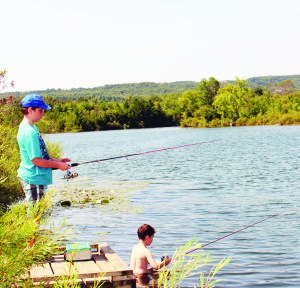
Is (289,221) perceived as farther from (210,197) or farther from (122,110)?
(122,110)

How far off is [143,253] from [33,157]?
2.36 meters

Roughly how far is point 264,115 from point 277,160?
6808 cm

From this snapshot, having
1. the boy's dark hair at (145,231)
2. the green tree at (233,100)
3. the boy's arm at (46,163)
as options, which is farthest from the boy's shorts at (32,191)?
the green tree at (233,100)

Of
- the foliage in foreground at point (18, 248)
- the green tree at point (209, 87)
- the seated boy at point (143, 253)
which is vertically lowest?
the seated boy at point (143, 253)

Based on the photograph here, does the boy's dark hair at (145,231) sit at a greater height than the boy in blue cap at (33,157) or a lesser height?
lesser

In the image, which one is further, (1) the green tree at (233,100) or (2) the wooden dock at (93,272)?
(1) the green tree at (233,100)

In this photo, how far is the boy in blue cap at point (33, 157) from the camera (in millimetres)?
4961

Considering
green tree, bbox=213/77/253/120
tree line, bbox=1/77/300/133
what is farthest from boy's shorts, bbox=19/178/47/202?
green tree, bbox=213/77/253/120

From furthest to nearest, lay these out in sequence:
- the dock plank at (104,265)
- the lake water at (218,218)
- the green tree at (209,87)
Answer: the green tree at (209,87), the lake water at (218,218), the dock plank at (104,265)

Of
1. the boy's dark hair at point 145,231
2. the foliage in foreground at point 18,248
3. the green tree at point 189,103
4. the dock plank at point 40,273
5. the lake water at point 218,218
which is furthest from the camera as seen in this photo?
the green tree at point 189,103

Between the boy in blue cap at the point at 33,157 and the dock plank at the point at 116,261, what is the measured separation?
1.18m

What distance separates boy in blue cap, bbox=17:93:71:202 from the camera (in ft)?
16.3

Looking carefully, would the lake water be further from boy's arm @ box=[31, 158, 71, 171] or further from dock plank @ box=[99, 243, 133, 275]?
boy's arm @ box=[31, 158, 71, 171]

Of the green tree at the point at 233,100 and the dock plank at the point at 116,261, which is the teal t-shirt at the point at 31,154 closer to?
the dock plank at the point at 116,261
